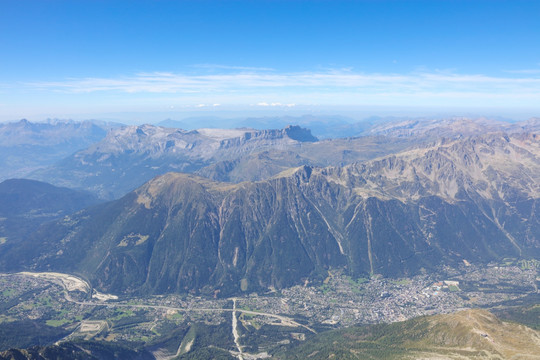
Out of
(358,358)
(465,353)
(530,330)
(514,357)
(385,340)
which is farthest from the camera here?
(385,340)

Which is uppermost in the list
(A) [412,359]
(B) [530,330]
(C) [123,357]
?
(B) [530,330]

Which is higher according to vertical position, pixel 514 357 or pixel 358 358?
pixel 514 357

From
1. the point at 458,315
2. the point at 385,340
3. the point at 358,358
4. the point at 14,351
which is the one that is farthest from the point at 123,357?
the point at 458,315

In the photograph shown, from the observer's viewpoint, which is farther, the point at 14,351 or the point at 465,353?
the point at 465,353

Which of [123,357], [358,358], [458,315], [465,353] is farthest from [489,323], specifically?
[123,357]

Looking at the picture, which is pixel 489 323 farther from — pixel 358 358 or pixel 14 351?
pixel 14 351

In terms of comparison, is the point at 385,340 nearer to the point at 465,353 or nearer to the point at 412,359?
the point at 412,359

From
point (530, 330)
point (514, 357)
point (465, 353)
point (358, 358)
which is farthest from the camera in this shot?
point (358, 358)

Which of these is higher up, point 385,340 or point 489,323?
point 489,323

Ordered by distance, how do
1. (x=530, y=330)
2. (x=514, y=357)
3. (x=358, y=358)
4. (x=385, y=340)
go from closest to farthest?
(x=514, y=357) < (x=530, y=330) < (x=358, y=358) < (x=385, y=340)
